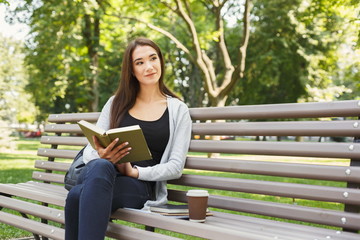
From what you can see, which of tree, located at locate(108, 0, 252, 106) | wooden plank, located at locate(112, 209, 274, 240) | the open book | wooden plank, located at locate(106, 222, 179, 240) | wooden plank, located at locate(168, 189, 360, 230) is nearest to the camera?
wooden plank, located at locate(112, 209, 274, 240)

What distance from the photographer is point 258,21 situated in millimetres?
25281

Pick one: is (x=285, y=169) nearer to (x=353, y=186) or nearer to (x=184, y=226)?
(x=353, y=186)

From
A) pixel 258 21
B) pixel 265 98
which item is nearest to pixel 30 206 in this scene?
pixel 258 21

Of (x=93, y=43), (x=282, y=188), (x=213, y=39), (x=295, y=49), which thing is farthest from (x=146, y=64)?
(x=295, y=49)

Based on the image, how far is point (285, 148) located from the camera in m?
2.82

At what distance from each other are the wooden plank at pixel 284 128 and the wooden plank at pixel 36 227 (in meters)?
1.14

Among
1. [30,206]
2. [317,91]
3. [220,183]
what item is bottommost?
[30,206]

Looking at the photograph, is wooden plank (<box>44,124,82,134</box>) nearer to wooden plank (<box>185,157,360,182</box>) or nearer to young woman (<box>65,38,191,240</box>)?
young woman (<box>65,38,191,240</box>)

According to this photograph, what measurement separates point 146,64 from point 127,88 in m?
0.25

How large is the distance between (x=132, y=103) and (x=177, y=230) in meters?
1.29

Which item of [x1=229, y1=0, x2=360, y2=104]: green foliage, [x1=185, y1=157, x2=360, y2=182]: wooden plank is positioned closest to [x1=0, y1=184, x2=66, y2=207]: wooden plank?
[x1=185, y1=157, x2=360, y2=182]: wooden plank

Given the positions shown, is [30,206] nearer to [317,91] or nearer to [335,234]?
[335,234]

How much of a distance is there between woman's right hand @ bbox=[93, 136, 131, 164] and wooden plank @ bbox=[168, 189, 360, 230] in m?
0.69

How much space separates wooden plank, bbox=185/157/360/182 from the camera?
256 cm
